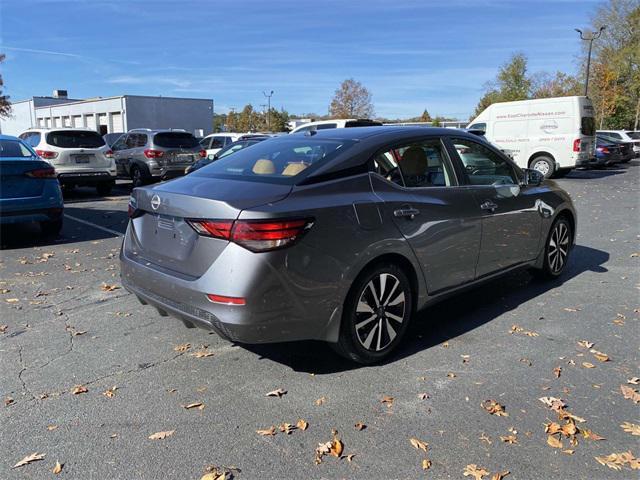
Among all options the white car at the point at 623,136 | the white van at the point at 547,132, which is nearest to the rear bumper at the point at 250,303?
the white van at the point at 547,132

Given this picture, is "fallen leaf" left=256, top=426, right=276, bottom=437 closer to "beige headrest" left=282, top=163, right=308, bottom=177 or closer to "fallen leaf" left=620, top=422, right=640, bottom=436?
"beige headrest" left=282, top=163, right=308, bottom=177

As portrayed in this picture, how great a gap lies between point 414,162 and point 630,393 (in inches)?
85.4

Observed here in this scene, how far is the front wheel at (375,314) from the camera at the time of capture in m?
3.58

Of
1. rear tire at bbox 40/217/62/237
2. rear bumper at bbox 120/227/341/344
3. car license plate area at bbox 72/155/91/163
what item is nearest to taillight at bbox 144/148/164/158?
car license plate area at bbox 72/155/91/163

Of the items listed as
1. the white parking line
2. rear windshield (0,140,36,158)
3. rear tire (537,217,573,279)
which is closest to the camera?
rear tire (537,217,573,279)

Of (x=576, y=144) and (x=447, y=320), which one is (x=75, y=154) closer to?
(x=447, y=320)

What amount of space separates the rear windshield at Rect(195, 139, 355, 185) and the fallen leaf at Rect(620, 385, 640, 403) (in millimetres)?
2469

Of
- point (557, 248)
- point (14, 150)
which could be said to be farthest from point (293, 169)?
point (14, 150)

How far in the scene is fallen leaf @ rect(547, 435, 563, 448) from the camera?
288 cm

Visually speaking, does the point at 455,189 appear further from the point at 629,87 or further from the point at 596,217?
the point at 629,87

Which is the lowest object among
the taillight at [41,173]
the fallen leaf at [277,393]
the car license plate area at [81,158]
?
the fallen leaf at [277,393]

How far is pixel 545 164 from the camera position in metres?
18.6

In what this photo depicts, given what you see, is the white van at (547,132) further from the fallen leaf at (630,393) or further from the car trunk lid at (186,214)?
the car trunk lid at (186,214)

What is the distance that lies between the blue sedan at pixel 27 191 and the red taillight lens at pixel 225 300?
5.52 meters
